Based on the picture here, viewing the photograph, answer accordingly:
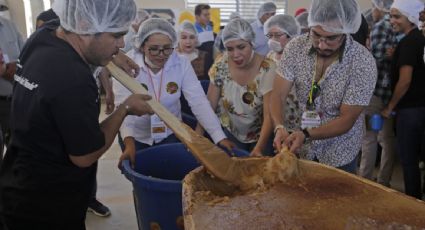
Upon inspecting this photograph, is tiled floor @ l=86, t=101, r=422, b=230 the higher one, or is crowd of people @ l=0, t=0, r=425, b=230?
crowd of people @ l=0, t=0, r=425, b=230

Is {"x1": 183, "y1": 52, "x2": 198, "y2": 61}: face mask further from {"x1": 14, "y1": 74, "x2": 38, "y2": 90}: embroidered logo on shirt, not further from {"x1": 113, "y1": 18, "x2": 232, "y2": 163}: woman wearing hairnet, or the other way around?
{"x1": 14, "y1": 74, "x2": 38, "y2": 90}: embroidered logo on shirt

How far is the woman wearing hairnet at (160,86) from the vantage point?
1938 millimetres

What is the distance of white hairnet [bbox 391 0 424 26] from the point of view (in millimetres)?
2479

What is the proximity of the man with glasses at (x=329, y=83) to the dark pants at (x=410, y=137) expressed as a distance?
2.92 feet

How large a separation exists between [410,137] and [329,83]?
3.69 ft

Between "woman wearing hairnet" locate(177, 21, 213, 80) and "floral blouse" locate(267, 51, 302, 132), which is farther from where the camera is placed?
"woman wearing hairnet" locate(177, 21, 213, 80)

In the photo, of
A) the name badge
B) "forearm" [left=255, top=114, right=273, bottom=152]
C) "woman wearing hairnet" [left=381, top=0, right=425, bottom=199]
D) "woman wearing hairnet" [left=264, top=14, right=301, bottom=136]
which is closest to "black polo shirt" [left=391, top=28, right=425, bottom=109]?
"woman wearing hairnet" [left=381, top=0, right=425, bottom=199]

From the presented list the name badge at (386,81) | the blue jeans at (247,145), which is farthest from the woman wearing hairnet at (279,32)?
the blue jeans at (247,145)

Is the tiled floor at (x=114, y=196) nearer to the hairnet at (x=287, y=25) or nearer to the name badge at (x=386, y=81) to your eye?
the name badge at (x=386, y=81)

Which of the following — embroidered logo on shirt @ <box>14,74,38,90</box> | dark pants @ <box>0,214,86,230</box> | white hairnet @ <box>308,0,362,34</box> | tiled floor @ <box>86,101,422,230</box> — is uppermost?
white hairnet @ <box>308,0,362,34</box>

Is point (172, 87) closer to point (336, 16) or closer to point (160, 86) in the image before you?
point (160, 86)

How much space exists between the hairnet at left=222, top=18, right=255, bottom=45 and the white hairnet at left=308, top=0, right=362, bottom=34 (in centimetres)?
49

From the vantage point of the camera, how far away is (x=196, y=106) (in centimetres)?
196

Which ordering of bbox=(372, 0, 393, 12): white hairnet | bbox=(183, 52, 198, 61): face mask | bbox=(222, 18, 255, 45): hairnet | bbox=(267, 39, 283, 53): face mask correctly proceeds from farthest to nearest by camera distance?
bbox=(183, 52, 198, 61): face mask < bbox=(372, 0, 393, 12): white hairnet < bbox=(267, 39, 283, 53): face mask < bbox=(222, 18, 255, 45): hairnet
